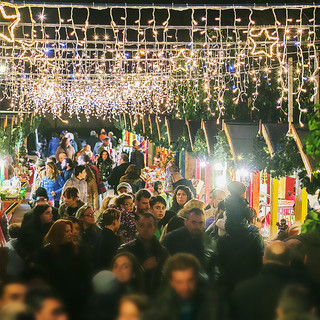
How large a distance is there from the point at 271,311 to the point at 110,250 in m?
2.11

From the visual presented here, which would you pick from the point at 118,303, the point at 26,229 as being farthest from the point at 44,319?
the point at 26,229

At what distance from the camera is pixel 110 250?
5527 mm

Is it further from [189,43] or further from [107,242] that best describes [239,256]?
[189,43]

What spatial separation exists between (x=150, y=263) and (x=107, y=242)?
2.64 feet

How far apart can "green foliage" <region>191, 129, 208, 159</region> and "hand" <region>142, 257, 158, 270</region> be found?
25.0 ft

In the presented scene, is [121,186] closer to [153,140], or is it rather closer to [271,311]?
[271,311]

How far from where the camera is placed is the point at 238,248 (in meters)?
4.91

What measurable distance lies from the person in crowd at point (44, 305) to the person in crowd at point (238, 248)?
148 cm

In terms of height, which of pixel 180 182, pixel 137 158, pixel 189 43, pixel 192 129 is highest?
pixel 189 43

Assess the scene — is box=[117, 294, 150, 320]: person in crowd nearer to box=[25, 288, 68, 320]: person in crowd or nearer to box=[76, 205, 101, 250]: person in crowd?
box=[25, 288, 68, 320]: person in crowd

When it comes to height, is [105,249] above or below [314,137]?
below

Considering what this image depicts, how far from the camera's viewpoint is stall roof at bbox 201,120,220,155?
39.0 feet

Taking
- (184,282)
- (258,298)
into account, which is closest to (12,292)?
(184,282)

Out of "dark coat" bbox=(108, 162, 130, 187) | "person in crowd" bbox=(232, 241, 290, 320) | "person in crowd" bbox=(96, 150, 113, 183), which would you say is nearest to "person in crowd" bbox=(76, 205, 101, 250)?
"person in crowd" bbox=(232, 241, 290, 320)
